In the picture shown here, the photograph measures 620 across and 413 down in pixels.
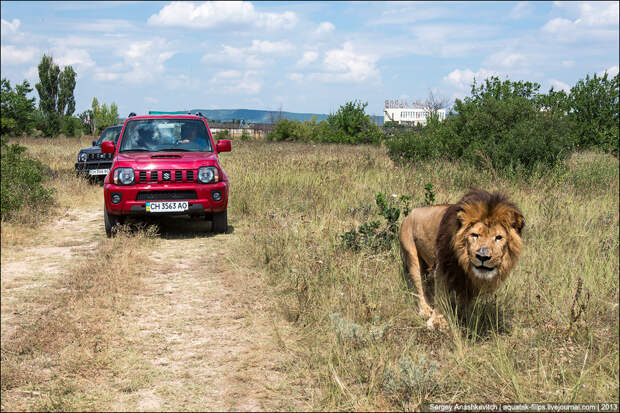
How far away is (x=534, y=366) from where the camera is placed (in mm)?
3631

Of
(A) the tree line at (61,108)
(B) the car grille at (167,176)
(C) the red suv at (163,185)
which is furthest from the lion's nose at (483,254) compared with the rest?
(A) the tree line at (61,108)

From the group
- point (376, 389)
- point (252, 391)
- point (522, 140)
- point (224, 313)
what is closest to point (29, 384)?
point (252, 391)

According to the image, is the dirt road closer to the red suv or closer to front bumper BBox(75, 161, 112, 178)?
the red suv

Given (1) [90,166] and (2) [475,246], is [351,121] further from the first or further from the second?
(2) [475,246]

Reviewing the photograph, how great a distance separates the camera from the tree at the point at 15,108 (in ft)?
34.3

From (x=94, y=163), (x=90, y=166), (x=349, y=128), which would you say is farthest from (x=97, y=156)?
(x=349, y=128)

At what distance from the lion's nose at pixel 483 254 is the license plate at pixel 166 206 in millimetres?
5570

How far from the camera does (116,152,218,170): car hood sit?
8.18 meters

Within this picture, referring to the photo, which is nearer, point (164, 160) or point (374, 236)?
point (374, 236)

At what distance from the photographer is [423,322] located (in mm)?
4383

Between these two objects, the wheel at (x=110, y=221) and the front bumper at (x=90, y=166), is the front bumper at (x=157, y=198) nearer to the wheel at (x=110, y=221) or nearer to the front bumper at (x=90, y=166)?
the wheel at (x=110, y=221)

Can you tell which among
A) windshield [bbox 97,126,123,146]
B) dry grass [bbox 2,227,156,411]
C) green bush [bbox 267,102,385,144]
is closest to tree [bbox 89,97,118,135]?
green bush [bbox 267,102,385,144]

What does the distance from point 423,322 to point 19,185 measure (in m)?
8.23

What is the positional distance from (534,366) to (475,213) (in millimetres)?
1126
